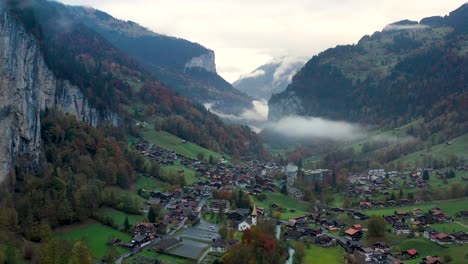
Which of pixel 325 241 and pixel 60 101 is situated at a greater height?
pixel 60 101

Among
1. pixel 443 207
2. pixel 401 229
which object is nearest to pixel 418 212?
pixel 443 207

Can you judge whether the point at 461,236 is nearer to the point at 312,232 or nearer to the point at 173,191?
the point at 312,232

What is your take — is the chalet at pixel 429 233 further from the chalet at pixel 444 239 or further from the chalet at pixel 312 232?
the chalet at pixel 312 232

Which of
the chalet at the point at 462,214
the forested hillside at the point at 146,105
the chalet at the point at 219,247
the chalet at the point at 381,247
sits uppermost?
the forested hillside at the point at 146,105

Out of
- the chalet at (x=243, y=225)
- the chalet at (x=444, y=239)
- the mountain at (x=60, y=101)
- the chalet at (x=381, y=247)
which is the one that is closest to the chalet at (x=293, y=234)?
the chalet at (x=243, y=225)

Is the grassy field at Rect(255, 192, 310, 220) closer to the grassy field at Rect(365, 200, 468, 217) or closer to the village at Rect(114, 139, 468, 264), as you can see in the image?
the village at Rect(114, 139, 468, 264)

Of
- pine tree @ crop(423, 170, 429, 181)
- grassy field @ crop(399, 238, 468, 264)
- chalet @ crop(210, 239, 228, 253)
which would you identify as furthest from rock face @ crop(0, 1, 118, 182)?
pine tree @ crop(423, 170, 429, 181)
